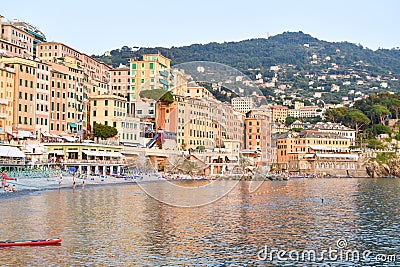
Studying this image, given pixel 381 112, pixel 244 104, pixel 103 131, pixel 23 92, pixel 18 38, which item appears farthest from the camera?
pixel 381 112

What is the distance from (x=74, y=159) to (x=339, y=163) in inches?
3397

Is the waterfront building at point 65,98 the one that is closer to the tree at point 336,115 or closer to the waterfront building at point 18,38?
the waterfront building at point 18,38

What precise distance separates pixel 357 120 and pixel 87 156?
357ft

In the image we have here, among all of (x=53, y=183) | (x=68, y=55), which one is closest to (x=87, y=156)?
(x=53, y=183)

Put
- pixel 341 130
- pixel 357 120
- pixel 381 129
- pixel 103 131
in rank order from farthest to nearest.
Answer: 1. pixel 357 120
2. pixel 381 129
3. pixel 341 130
4. pixel 103 131

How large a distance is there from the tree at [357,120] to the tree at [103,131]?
10053 centimetres

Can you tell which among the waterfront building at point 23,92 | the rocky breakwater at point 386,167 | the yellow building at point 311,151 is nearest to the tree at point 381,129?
the yellow building at point 311,151

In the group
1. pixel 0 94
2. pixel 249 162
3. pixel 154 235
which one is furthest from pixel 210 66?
pixel 0 94

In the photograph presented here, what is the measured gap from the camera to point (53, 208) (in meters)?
42.7

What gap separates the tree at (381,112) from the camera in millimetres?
178625

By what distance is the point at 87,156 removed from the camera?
87.6m

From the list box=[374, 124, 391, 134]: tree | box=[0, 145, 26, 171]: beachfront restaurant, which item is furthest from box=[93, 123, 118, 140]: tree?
box=[374, 124, 391, 134]: tree

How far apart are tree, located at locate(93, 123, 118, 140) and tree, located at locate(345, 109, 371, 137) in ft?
330

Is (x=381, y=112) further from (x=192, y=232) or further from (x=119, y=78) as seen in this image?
(x=192, y=232)
